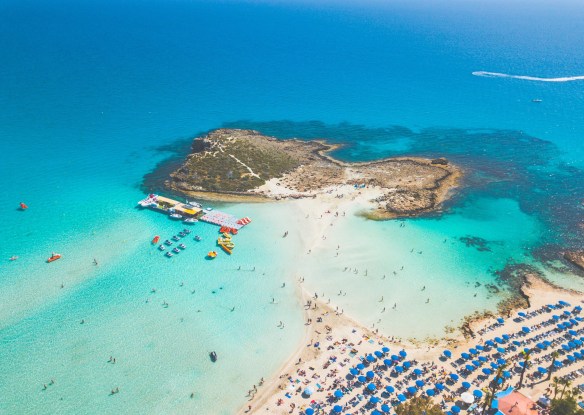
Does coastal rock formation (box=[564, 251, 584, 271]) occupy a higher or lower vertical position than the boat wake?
lower

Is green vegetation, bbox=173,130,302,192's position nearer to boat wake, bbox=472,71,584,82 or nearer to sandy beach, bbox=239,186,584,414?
sandy beach, bbox=239,186,584,414

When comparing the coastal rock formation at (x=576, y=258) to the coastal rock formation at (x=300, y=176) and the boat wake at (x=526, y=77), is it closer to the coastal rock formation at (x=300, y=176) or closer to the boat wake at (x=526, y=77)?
the coastal rock formation at (x=300, y=176)

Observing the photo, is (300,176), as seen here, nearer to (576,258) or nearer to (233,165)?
(233,165)

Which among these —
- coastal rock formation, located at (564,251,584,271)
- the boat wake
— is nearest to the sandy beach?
coastal rock formation, located at (564,251,584,271)

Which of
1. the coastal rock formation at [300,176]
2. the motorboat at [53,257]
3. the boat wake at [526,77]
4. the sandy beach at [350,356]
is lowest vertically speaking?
the motorboat at [53,257]

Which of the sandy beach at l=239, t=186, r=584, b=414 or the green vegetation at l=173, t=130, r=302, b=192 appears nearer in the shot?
the sandy beach at l=239, t=186, r=584, b=414

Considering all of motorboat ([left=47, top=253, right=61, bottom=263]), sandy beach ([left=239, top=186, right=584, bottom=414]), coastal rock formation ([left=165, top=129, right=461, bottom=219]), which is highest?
coastal rock formation ([left=165, top=129, right=461, bottom=219])

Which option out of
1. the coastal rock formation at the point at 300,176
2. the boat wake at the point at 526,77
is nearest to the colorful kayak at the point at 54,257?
the coastal rock formation at the point at 300,176

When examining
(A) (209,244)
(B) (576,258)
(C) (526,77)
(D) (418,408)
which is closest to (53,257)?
(A) (209,244)

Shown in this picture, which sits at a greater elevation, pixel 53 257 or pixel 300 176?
pixel 300 176
